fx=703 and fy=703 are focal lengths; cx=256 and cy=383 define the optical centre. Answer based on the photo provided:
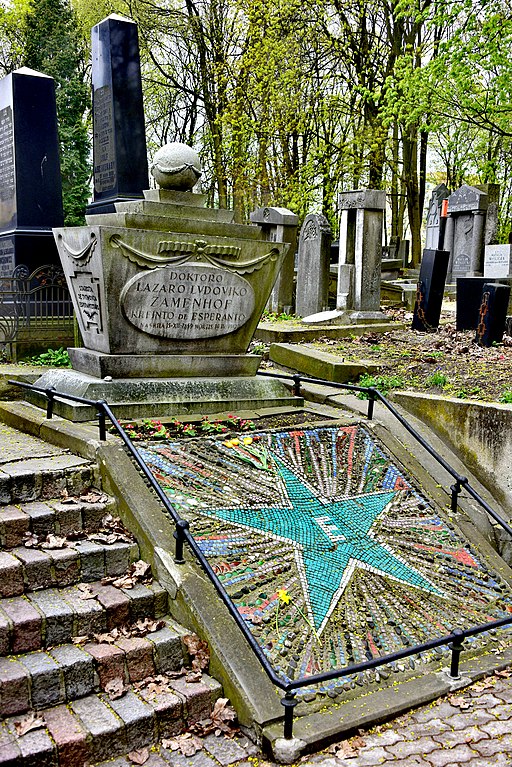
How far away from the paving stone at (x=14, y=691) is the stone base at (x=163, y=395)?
271 cm

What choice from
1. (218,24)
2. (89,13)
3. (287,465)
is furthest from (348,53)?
(287,465)

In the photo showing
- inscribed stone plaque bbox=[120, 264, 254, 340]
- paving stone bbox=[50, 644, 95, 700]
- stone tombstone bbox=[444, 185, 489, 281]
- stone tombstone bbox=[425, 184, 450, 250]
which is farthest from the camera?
stone tombstone bbox=[425, 184, 450, 250]

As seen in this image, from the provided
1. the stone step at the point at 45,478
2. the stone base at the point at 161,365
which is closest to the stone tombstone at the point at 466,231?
the stone base at the point at 161,365

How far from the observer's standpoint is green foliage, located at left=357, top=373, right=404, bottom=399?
25.7ft

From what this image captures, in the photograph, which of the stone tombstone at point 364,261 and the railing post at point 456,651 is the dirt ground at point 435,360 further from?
the railing post at point 456,651

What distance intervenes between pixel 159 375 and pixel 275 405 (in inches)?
48.8

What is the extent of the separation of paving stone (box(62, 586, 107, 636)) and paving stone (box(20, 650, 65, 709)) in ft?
0.98

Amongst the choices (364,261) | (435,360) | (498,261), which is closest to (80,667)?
(435,360)

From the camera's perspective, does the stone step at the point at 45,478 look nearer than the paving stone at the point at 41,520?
No

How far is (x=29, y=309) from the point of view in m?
8.84

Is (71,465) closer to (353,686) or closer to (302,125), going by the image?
(353,686)

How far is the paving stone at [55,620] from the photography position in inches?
149

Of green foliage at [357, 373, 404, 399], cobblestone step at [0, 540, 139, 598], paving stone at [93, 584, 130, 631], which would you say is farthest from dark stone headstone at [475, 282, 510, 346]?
paving stone at [93, 584, 130, 631]

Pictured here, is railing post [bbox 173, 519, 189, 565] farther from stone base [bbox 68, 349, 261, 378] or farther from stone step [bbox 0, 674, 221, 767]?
stone base [bbox 68, 349, 261, 378]
